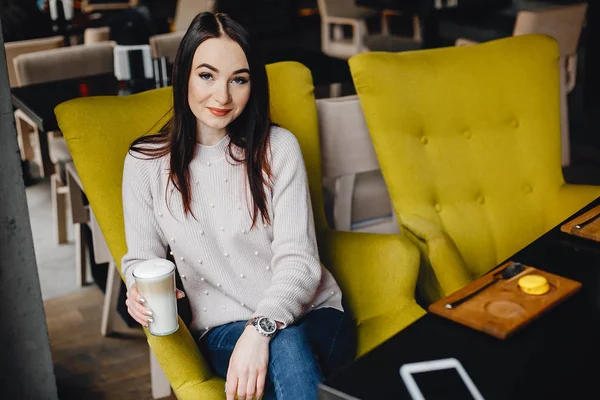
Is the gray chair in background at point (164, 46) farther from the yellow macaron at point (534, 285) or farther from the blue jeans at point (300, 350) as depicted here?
the yellow macaron at point (534, 285)

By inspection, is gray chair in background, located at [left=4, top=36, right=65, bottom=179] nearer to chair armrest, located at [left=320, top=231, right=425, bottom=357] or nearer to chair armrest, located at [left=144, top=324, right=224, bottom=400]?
chair armrest, located at [left=320, top=231, right=425, bottom=357]

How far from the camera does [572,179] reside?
156 inches

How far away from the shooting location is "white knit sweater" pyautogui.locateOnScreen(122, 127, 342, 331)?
5.41 feet

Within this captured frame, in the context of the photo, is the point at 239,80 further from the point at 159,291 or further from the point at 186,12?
the point at 186,12

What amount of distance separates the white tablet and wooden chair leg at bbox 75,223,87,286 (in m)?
2.07

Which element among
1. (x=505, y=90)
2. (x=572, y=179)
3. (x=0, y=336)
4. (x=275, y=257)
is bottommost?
(x=572, y=179)

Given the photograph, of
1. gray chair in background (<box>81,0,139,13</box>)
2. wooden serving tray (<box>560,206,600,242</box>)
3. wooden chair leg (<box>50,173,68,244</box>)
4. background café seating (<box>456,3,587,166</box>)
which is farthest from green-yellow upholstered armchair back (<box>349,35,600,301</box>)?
gray chair in background (<box>81,0,139,13</box>)

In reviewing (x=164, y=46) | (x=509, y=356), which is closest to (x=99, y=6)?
(x=164, y=46)

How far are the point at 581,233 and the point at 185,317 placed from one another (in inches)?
34.7

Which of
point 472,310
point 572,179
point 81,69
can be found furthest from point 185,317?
point 572,179

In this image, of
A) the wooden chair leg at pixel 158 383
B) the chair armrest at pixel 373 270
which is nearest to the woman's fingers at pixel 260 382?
the chair armrest at pixel 373 270

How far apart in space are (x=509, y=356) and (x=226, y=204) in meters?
0.72

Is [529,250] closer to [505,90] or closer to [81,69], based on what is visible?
[505,90]

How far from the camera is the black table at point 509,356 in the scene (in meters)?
1.12
